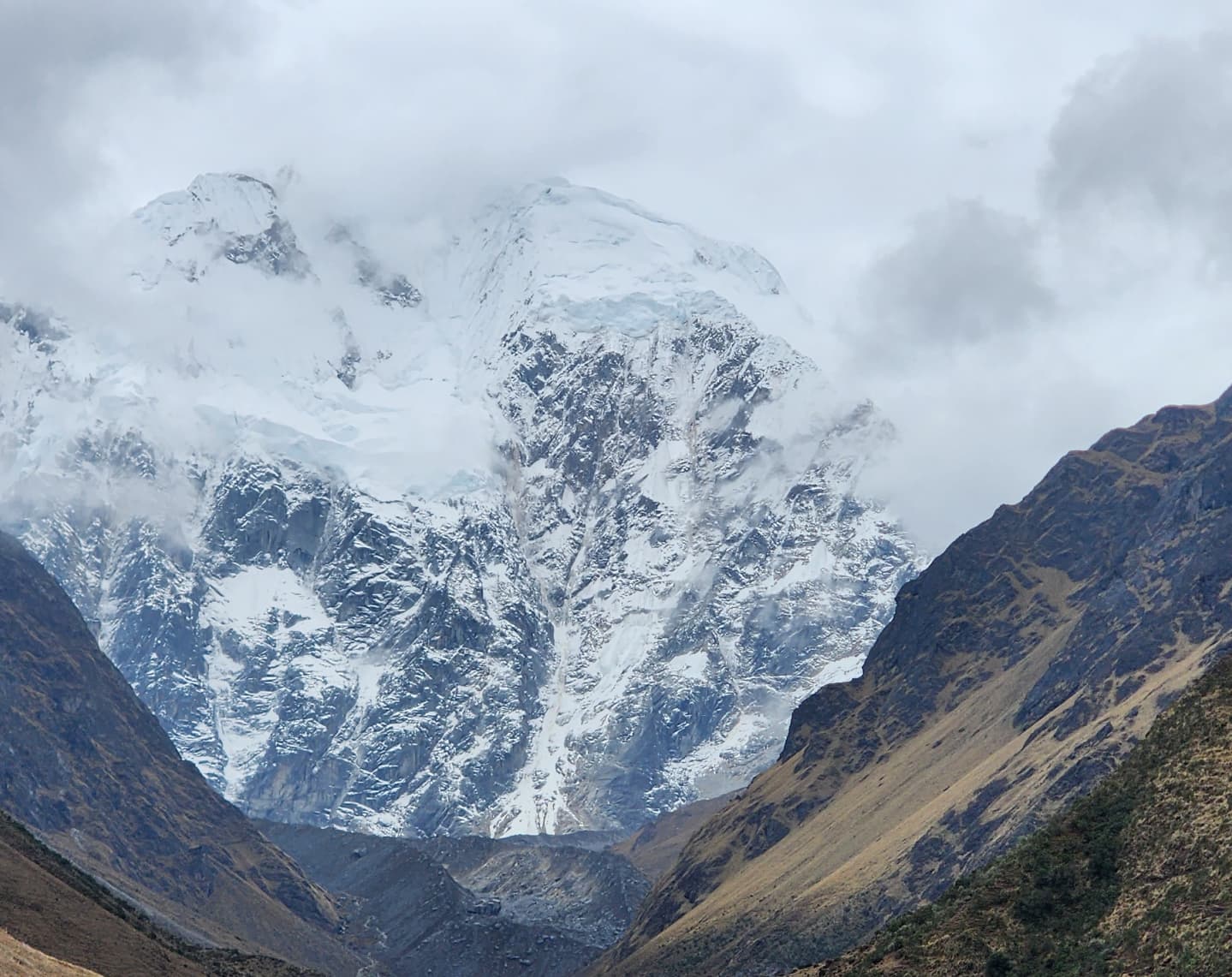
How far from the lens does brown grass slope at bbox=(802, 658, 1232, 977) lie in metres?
106

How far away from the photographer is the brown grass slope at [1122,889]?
105688mm

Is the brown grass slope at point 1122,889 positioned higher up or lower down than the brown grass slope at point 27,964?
lower down

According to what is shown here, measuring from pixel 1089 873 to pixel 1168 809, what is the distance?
5863 mm

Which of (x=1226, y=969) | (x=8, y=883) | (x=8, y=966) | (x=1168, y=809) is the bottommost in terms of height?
(x=1226, y=969)

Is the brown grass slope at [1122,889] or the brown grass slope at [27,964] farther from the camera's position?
the brown grass slope at [1122,889]

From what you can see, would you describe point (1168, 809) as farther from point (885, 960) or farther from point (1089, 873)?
point (885, 960)

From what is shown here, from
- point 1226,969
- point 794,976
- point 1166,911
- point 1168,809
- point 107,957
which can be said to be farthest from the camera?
point 107,957

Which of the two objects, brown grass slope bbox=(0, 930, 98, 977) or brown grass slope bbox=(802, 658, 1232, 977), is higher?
brown grass slope bbox=(0, 930, 98, 977)

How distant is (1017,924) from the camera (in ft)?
379

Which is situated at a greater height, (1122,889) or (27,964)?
(27,964)

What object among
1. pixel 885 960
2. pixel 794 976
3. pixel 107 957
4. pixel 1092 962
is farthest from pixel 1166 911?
pixel 107 957

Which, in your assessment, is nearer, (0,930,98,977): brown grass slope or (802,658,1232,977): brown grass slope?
(0,930,98,977): brown grass slope

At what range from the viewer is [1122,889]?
113 metres

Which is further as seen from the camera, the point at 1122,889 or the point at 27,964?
the point at 1122,889
